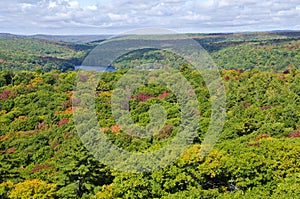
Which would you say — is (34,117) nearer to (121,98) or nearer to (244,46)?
(121,98)

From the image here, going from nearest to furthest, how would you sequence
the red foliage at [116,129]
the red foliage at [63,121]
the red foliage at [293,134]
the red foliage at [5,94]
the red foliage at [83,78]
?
the red foliage at [293,134] → the red foliage at [116,129] → the red foliage at [63,121] → the red foliage at [5,94] → the red foliage at [83,78]

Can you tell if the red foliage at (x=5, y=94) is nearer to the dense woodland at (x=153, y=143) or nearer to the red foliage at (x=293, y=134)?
the dense woodland at (x=153, y=143)

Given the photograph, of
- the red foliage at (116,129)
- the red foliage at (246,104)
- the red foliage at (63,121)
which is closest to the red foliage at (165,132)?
the red foliage at (116,129)

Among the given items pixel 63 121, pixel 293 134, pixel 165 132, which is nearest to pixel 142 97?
pixel 63 121

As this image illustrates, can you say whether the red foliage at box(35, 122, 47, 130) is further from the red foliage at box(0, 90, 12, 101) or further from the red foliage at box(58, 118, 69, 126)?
the red foliage at box(0, 90, 12, 101)

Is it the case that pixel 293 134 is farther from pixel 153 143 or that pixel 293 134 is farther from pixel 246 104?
pixel 246 104

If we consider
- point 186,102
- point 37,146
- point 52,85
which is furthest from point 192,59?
point 37,146

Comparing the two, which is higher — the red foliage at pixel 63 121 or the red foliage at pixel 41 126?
the red foliage at pixel 63 121

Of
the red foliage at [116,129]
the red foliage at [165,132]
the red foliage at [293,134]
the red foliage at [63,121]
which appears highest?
the red foliage at [293,134]
